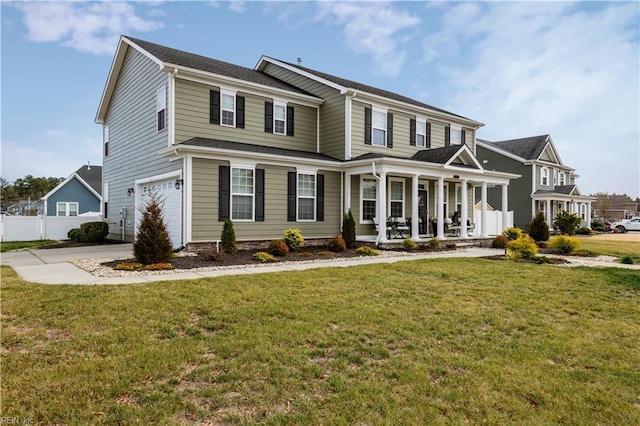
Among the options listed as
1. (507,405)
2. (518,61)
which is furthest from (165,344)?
(518,61)

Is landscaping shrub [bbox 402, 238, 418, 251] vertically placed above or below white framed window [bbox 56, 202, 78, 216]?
below

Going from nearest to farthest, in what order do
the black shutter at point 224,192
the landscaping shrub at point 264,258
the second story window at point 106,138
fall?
the landscaping shrub at point 264,258 < the black shutter at point 224,192 < the second story window at point 106,138

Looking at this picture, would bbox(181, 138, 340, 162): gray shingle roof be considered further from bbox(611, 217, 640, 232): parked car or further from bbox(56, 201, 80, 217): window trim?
bbox(611, 217, 640, 232): parked car

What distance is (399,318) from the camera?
210 inches

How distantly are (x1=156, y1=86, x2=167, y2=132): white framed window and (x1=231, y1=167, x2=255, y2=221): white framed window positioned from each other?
3.32 metres

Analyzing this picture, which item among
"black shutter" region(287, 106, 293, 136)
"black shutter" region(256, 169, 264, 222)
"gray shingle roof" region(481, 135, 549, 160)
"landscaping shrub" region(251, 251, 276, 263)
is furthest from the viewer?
"gray shingle roof" region(481, 135, 549, 160)

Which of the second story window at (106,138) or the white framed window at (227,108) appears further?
the second story window at (106,138)

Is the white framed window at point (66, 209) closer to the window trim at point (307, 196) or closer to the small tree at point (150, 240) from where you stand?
the window trim at point (307, 196)

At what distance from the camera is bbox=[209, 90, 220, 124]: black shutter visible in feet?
45.3

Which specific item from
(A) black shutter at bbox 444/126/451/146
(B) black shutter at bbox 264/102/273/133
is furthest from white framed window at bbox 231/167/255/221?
(A) black shutter at bbox 444/126/451/146

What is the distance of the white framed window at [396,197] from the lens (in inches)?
662

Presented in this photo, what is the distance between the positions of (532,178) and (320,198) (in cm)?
2439

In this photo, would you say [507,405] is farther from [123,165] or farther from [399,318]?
[123,165]

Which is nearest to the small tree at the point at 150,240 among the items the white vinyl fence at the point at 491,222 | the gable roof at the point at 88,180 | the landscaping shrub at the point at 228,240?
the landscaping shrub at the point at 228,240
